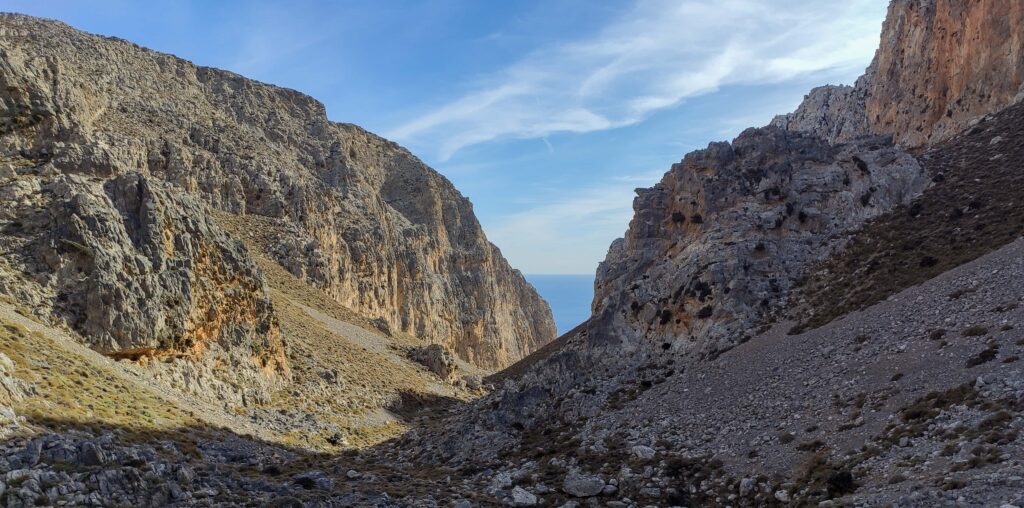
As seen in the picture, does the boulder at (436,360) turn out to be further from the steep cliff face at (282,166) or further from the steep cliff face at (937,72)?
the steep cliff face at (937,72)

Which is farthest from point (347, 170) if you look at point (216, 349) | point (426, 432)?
point (426, 432)

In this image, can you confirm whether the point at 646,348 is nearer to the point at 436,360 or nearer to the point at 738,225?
the point at 738,225

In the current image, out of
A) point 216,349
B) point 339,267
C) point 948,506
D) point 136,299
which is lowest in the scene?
point 948,506

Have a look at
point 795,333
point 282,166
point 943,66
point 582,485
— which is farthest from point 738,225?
point 282,166

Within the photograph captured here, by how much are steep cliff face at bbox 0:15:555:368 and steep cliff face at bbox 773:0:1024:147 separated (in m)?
66.2

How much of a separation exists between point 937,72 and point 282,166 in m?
88.4

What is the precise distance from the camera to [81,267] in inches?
A: 1329

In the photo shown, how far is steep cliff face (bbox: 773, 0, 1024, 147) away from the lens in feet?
169

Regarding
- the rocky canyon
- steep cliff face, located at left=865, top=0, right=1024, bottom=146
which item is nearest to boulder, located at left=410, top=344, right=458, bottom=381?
the rocky canyon

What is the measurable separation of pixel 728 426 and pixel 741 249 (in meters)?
15.3

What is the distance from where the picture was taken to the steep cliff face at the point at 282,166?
42.2 meters

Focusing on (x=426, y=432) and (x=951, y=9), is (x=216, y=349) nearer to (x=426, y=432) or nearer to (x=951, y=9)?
(x=426, y=432)

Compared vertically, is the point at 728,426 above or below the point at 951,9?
below

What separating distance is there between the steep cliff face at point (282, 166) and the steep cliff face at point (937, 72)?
217ft
